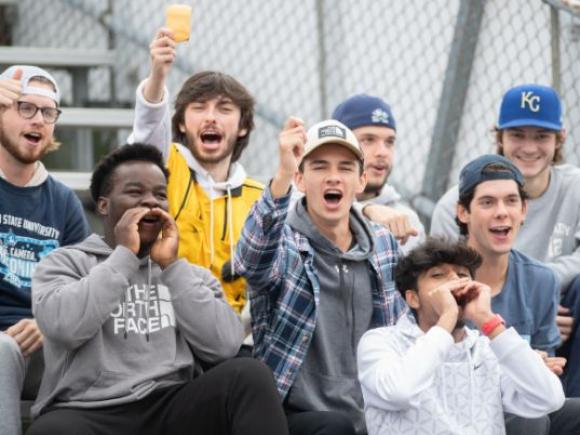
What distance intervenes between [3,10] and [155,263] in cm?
370

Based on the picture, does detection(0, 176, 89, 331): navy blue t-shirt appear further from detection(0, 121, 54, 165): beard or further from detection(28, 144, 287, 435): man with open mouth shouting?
detection(28, 144, 287, 435): man with open mouth shouting

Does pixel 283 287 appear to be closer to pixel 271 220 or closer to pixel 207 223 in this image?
pixel 271 220

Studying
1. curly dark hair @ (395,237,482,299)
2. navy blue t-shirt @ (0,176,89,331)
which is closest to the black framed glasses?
navy blue t-shirt @ (0,176,89,331)

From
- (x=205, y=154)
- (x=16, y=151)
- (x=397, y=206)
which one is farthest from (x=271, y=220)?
(x=397, y=206)

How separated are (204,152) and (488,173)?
900mm

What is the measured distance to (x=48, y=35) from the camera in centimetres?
752

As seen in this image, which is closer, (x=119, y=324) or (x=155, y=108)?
(x=119, y=324)

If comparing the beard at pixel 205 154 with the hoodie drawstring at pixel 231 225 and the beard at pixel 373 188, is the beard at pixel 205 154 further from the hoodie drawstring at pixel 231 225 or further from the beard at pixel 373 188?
the beard at pixel 373 188

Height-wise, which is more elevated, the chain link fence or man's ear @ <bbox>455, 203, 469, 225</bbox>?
the chain link fence

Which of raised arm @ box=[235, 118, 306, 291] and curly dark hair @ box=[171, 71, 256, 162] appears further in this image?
curly dark hair @ box=[171, 71, 256, 162]

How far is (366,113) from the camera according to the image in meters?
5.26

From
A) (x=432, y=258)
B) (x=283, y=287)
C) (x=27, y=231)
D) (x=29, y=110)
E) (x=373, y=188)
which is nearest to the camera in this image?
(x=432, y=258)

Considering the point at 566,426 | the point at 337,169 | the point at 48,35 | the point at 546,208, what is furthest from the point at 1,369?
the point at 48,35

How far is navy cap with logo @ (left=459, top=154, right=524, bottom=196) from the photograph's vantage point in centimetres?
473
